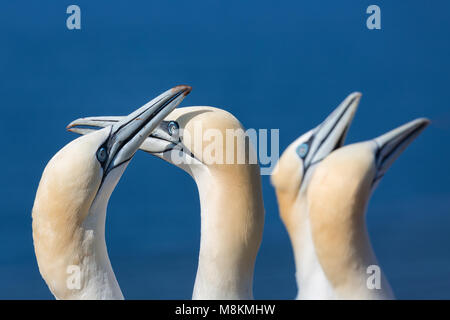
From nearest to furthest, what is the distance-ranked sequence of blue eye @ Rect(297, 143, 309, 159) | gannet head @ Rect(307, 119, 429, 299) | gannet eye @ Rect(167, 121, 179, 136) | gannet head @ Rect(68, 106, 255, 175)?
gannet head @ Rect(307, 119, 429, 299) < gannet head @ Rect(68, 106, 255, 175) < gannet eye @ Rect(167, 121, 179, 136) < blue eye @ Rect(297, 143, 309, 159)

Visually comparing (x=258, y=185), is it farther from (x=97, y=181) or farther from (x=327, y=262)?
(x=97, y=181)

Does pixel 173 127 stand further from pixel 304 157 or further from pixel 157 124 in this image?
pixel 304 157

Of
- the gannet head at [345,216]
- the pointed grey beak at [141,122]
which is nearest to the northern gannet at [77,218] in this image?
the pointed grey beak at [141,122]

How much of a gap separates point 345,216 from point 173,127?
72.0 inches

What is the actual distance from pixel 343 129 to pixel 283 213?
99 centimetres

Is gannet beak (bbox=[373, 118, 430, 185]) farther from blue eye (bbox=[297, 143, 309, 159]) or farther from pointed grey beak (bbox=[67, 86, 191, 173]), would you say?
pointed grey beak (bbox=[67, 86, 191, 173])

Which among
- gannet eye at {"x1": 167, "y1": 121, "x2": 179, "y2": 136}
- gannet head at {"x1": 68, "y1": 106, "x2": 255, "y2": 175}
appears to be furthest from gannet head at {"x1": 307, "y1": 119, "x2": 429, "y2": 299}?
gannet eye at {"x1": 167, "y1": 121, "x2": 179, "y2": 136}

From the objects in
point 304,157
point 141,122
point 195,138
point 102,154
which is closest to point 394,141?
point 304,157

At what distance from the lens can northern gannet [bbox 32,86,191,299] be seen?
792 cm

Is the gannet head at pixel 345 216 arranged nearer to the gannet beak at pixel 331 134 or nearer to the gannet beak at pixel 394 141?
the gannet beak at pixel 394 141

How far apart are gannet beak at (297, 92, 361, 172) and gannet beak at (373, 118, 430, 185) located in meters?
0.57
